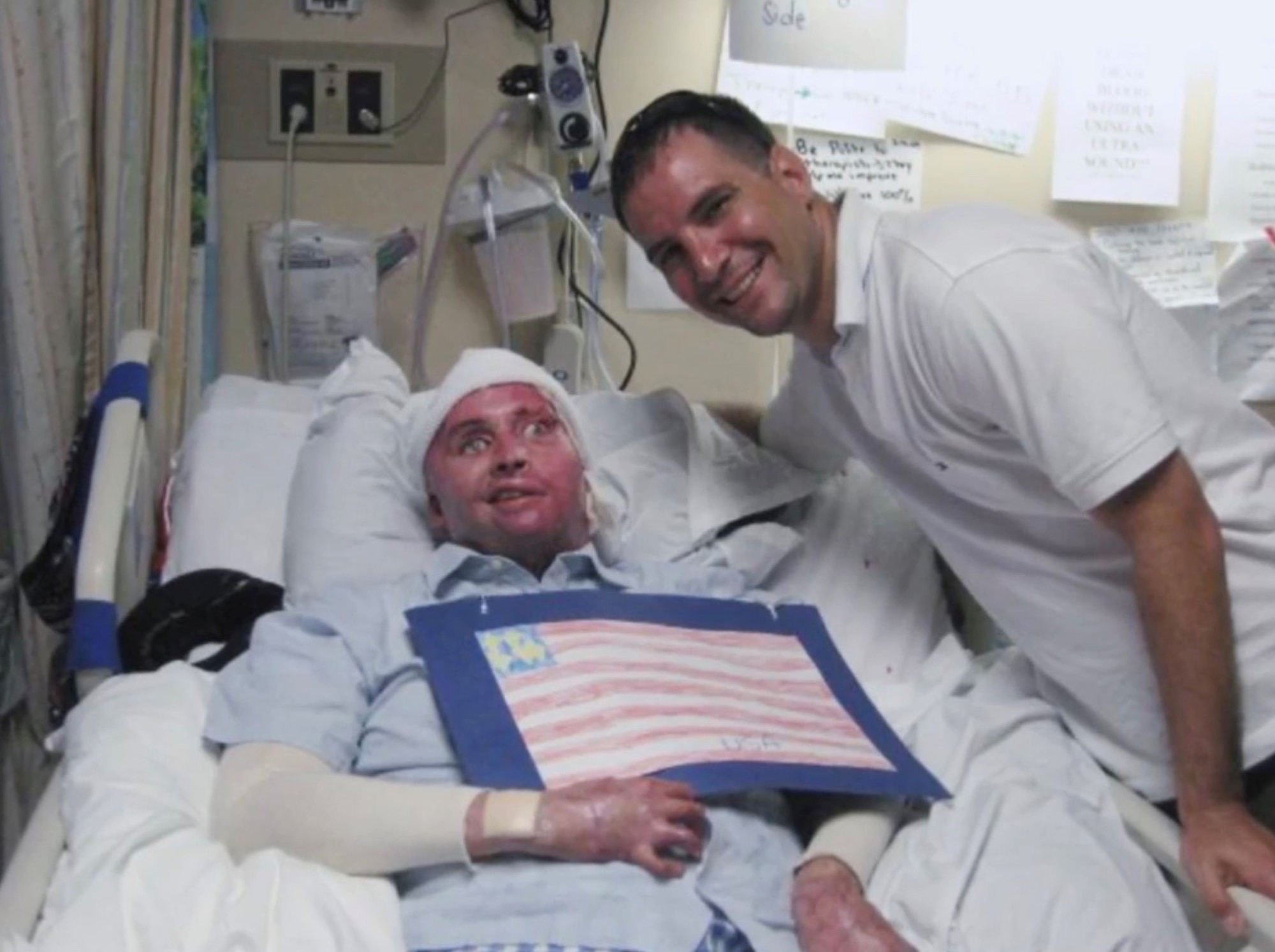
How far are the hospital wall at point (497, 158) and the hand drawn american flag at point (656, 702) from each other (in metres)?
0.79

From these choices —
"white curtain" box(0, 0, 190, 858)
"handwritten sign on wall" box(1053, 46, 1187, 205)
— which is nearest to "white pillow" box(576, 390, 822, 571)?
"white curtain" box(0, 0, 190, 858)

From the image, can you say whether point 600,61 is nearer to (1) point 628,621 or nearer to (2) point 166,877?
(1) point 628,621

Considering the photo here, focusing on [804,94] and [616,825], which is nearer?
[616,825]

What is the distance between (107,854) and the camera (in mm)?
1139

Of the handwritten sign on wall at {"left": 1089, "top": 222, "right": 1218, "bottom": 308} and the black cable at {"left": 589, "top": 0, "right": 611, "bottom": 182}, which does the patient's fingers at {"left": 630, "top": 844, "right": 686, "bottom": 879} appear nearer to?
the black cable at {"left": 589, "top": 0, "right": 611, "bottom": 182}

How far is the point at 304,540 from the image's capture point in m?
1.64

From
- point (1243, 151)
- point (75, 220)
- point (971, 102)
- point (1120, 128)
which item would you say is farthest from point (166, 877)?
point (1243, 151)

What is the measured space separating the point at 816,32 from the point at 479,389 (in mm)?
790

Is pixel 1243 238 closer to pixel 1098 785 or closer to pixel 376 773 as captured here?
pixel 1098 785

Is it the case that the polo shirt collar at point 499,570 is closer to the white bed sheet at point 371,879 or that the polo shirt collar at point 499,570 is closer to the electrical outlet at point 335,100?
the white bed sheet at point 371,879

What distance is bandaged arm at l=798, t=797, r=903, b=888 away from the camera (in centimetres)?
127

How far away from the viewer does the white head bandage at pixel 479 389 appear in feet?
5.17

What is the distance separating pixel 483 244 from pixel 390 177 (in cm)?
16

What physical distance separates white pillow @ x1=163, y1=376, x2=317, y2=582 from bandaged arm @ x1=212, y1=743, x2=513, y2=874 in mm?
515
